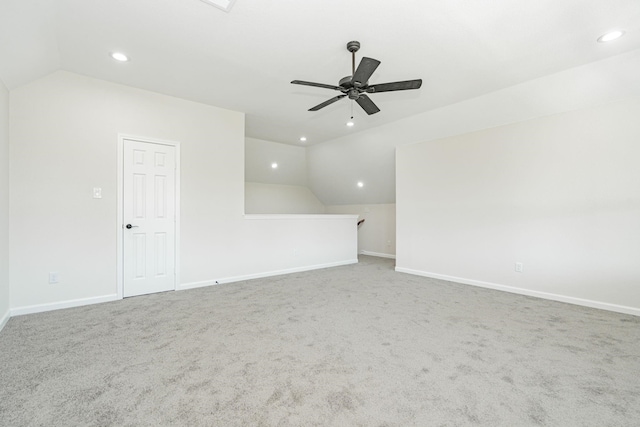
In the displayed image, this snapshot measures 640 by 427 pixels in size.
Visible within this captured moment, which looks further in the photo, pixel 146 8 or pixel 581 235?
pixel 581 235

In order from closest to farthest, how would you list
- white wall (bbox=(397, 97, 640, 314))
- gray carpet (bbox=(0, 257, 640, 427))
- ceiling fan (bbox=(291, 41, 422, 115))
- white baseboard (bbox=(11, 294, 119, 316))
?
gray carpet (bbox=(0, 257, 640, 427)) < ceiling fan (bbox=(291, 41, 422, 115)) < white baseboard (bbox=(11, 294, 119, 316)) < white wall (bbox=(397, 97, 640, 314))

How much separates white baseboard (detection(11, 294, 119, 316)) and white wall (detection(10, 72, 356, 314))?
0.01m

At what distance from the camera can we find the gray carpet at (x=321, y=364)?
5.33 feet

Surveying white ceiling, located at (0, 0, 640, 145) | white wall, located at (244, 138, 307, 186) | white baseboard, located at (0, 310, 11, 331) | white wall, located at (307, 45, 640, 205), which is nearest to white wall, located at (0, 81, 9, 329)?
white baseboard, located at (0, 310, 11, 331)

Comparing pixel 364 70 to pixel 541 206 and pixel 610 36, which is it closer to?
pixel 610 36

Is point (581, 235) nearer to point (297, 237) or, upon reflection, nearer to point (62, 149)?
point (297, 237)

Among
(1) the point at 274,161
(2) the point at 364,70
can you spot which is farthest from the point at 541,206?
(1) the point at 274,161

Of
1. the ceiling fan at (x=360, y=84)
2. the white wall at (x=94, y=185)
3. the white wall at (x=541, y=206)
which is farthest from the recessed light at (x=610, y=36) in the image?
the white wall at (x=94, y=185)

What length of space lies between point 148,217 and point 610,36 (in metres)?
5.38

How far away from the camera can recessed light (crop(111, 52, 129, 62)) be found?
3.03 metres

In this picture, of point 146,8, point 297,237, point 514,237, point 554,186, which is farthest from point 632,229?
point 146,8

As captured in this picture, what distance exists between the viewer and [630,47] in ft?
9.45

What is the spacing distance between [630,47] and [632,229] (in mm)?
1864

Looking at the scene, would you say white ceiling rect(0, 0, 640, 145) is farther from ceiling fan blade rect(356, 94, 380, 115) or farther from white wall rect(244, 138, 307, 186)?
white wall rect(244, 138, 307, 186)
